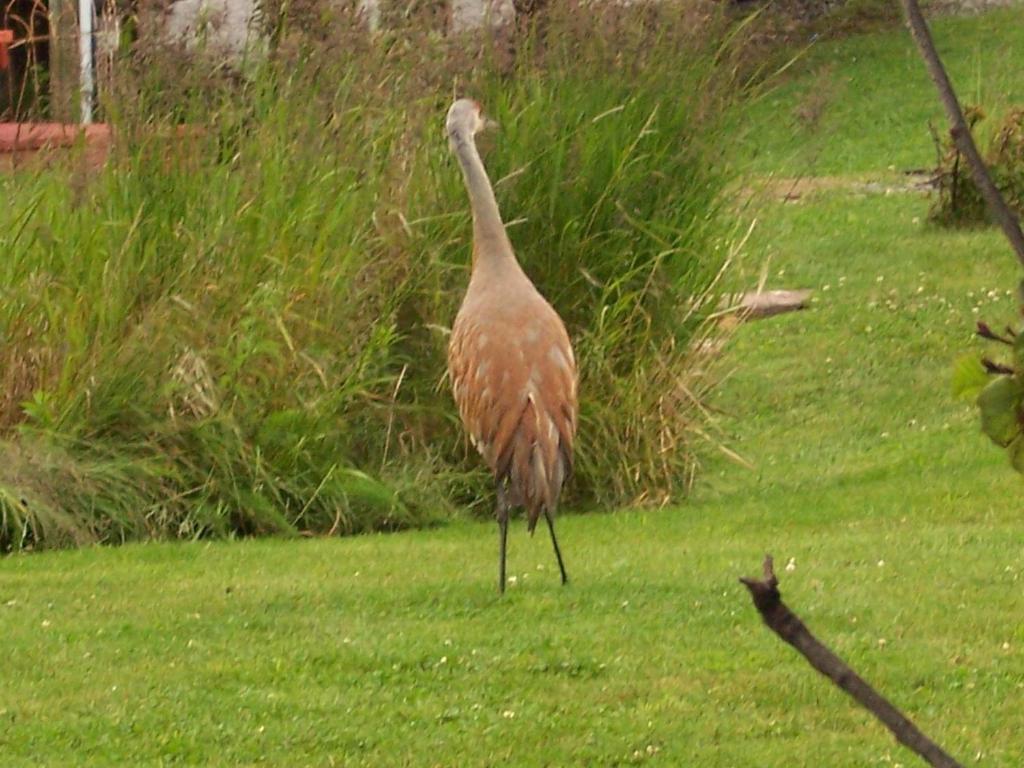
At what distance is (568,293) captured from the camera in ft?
31.6

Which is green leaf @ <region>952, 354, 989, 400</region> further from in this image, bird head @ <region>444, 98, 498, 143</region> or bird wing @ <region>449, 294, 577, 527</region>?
bird head @ <region>444, 98, 498, 143</region>

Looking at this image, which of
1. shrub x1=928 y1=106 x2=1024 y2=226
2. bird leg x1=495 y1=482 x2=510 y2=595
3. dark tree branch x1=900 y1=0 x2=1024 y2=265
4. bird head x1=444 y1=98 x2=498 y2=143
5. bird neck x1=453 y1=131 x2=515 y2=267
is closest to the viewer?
dark tree branch x1=900 y1=0 x2=1024 y2=265

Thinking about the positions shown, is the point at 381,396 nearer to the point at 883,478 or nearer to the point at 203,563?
the point at 203,563

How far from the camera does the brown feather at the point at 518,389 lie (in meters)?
7.25

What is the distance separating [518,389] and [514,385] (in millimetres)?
22

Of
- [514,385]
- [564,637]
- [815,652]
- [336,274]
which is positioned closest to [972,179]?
[336,274]

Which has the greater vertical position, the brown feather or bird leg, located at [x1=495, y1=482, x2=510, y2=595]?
the brown feather

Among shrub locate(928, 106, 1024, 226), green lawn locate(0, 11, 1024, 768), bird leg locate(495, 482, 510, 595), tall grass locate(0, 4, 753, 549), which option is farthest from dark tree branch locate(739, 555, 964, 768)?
shrub locate(928, 106, 1024, 226)

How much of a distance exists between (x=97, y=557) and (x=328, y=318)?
1.86 metres

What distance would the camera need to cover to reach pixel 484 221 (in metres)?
7.87

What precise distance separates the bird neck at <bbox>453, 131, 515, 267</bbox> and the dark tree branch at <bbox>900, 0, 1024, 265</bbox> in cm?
598

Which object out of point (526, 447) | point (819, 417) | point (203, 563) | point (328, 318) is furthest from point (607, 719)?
point (819, 417)

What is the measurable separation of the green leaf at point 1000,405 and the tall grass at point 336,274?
6662 millimetres

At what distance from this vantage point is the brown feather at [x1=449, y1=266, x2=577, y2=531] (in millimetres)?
7246
